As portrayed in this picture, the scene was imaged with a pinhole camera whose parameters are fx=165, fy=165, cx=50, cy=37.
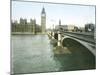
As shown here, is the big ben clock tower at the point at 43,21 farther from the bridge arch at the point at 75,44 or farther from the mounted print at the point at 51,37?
the bridge arch at the point at 75,44

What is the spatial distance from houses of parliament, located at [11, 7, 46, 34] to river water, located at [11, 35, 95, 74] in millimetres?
77

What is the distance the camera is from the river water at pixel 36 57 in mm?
2059

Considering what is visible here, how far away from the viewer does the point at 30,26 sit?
2129 millimetres

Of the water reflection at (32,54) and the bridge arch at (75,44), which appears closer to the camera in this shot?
the water reflection at (32,54)

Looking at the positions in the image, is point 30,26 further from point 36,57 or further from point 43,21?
point 36,57

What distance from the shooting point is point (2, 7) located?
2033 mm

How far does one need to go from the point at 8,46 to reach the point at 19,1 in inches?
22.8

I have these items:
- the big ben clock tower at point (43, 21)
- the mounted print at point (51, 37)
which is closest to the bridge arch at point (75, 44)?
the mounted print at point (51, 37)

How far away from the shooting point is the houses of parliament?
2.06m

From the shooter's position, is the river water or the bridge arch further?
the bridge arch

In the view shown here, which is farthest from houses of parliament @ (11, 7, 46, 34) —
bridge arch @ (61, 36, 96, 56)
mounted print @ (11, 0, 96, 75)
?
bridge arch @ (61, 36, 96, 56)

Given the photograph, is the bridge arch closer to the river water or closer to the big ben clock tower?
the river water

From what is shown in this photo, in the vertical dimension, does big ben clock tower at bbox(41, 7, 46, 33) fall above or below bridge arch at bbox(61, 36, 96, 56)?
above
